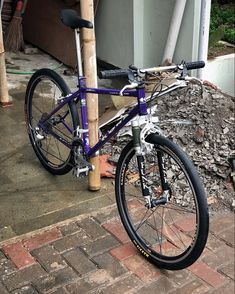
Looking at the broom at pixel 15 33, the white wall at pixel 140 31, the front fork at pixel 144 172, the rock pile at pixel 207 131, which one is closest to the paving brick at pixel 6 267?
the front fork at pixel 144 172

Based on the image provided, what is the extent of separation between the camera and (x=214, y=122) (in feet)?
13.9

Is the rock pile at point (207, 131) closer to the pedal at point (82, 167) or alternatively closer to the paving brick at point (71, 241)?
the pedal at point (82, 167)

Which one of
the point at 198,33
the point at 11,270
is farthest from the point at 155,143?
the point at 198,33

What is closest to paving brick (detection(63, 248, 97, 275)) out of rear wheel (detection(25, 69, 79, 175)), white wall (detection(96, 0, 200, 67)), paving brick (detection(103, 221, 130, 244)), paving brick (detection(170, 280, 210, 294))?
paving brick (detection(103, 221, 130, 244))

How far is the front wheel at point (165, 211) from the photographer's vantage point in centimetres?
264

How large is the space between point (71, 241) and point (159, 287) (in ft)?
2.23

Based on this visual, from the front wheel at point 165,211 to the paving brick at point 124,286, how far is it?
20 cm

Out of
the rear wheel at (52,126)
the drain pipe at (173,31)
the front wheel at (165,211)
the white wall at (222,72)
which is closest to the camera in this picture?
the front wheel at (165,211)

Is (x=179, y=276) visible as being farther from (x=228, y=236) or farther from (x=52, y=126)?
(x=52, y=126)

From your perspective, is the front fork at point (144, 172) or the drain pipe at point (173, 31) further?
the drain pipe at point (173, 31)

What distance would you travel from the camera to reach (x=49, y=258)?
2.98 m

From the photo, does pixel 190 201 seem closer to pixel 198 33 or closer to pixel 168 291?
pixel 168 291

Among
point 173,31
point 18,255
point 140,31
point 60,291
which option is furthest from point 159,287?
point 140,31

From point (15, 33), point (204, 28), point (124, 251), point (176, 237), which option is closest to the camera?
point (124, 251)
